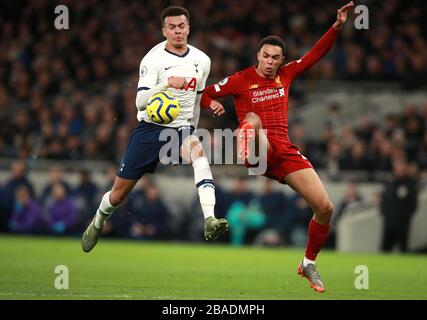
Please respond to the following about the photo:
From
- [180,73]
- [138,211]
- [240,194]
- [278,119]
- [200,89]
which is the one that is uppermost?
[180,73]

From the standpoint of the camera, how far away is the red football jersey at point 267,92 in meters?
11.0

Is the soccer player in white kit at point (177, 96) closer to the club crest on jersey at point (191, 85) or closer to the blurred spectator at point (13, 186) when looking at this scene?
the club crest on jersey at point (191, 85)

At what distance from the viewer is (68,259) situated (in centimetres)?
1448

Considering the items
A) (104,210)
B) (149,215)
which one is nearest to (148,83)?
(104,210)

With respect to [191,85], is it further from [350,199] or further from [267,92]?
[350,199]

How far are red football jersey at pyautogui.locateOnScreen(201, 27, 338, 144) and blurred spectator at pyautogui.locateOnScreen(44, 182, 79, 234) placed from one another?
9.42 meters

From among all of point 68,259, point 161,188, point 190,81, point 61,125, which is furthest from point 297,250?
point 190,81

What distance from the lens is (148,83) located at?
10.6 m

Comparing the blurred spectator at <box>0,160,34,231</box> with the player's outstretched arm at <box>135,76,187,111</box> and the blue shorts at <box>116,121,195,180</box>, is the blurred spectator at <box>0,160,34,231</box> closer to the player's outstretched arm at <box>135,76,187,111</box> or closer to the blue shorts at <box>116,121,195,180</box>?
the blue shorts at <box>116,121,195,180</box>

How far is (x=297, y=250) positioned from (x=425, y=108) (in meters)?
4.72

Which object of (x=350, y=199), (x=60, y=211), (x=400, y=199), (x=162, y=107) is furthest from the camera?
(x=60, y=211)

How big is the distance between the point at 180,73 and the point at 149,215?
949 cm

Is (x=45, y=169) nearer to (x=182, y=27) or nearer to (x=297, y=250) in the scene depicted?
(x=297, y=250)

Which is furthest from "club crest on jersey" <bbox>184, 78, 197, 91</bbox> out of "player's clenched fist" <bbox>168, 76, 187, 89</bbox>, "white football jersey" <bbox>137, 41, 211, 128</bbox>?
"player's clenched fist" <bbox>168, 76, 187, 89</bbox>
